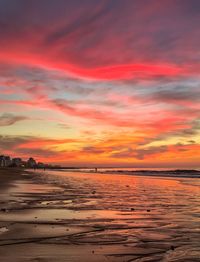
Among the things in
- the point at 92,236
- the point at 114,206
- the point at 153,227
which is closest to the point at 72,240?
the point at 92,236

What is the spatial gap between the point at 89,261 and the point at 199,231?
468 centimetres

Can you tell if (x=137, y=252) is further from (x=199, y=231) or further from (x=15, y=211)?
(x=15, y=211)

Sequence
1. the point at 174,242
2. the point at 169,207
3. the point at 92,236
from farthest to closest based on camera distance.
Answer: the point at 169,207 → the point at 92,236 → the point at 174,242

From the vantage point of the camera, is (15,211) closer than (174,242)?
No

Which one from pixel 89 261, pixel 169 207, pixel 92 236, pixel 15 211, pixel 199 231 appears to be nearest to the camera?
pixel 89 261

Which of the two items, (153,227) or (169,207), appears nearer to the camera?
(153,227)

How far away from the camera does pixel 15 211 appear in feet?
51.0

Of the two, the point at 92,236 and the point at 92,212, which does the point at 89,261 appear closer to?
the point at 92,236

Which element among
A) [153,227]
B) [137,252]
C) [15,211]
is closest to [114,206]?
[15,211]

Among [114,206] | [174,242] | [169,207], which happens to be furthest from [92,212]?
[174,242]

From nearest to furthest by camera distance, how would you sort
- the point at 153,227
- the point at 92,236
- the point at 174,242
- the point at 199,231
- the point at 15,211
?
1. the point at 174,242
2. the point at 92,236
3. the point at 199,231
4. the point at 153,227
5. the point at 15,211

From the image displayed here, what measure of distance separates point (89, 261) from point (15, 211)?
28.2 feet

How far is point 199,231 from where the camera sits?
1111cm

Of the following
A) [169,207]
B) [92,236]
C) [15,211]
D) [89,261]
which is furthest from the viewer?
[169,207]
